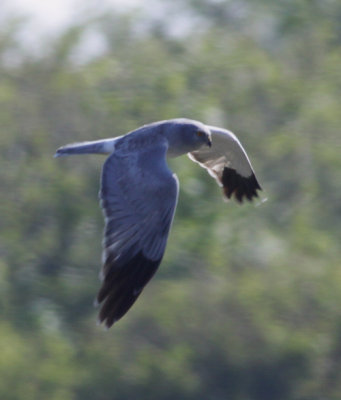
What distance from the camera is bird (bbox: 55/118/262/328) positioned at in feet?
21.7

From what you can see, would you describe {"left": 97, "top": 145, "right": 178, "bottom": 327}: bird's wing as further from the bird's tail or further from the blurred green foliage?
the blurred green foliage

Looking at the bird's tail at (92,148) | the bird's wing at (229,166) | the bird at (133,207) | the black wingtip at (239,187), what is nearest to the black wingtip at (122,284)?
the bird at (133,207)

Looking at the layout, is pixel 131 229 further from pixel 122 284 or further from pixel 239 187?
pixel 239 187

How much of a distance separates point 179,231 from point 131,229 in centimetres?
866

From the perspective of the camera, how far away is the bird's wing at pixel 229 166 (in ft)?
28.8

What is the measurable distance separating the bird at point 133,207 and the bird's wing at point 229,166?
101 centimetres

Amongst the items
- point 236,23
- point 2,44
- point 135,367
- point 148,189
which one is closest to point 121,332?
point 135,367

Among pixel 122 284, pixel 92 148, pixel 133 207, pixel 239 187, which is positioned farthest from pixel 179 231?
pixel 122 284

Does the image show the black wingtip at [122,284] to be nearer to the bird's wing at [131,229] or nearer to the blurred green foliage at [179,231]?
the bird's wing at [131,229]

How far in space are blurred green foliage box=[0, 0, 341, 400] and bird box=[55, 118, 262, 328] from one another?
679 cm

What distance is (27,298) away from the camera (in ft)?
48.9

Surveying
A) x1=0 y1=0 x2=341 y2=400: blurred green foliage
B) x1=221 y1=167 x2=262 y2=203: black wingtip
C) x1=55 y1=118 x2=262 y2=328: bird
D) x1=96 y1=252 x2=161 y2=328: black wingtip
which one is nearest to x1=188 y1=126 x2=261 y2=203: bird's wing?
x1=221 y1=167 x2=262 y2=203: black wingtip

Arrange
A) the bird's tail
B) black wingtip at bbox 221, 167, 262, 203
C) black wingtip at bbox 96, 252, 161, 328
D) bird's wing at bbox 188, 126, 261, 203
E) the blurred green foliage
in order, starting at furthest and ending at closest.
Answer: the blurred green foliage
black wingtip at bbox 221, 167, 262, 203
bird's wing at bbox 188, 126, 261, 203
the bird's tail
black wingtip at bbox 96, 252, 161, 328

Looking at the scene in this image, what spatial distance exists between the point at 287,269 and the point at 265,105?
17.4ft
